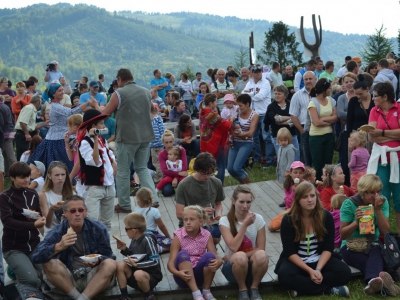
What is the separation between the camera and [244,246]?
7008 mm

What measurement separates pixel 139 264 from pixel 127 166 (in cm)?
313

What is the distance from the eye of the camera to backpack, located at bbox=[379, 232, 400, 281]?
6.92 m

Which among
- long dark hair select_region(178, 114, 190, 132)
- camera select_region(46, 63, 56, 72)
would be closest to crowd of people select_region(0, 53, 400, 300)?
long dark hair select_region(178, 114, 190, 132)

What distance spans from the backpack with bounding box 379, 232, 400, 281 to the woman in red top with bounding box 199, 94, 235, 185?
4.23 meters

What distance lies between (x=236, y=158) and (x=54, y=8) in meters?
152

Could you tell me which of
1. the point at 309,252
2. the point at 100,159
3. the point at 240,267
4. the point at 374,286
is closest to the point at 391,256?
the point at 374,286

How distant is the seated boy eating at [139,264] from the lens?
261 inches

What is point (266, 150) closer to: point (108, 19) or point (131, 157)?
point (131, 157)

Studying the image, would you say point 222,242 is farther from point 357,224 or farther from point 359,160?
point 359,160

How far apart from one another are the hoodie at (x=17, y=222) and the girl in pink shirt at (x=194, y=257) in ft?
4.91

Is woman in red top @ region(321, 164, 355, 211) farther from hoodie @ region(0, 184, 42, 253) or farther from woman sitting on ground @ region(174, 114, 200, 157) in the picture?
woman sitting on ground @ region(174, 114, 200, 157)

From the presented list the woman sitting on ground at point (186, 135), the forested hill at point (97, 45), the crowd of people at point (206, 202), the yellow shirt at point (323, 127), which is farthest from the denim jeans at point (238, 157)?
the forested hill at point (97, 45)

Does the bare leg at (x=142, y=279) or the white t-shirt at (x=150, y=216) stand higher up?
the white t-shirt at (x=150, y=216)

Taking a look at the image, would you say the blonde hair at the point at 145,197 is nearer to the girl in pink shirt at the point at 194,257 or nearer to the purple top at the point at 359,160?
the girl in pink shirt at the point at 194,257
